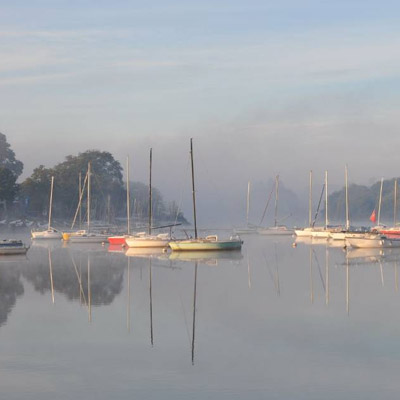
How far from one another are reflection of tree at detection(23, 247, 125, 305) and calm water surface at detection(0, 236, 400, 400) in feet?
0.57

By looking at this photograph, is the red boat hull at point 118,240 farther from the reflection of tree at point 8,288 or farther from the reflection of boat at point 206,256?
the reflection of tree at point 8,288

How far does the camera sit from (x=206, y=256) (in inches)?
3031

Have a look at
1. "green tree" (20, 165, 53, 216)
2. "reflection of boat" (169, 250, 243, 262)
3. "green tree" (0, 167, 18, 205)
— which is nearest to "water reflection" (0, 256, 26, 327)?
"reflection of boat" (169, 250, 243, 262)

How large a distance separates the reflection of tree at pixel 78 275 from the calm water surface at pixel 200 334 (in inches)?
6.9

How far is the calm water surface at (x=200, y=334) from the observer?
2397 cm

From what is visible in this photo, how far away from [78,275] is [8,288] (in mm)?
9169

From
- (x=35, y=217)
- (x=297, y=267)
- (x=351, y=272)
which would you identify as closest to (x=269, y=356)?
(x=351, y=272)

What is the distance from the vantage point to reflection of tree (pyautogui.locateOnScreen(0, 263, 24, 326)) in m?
40.7

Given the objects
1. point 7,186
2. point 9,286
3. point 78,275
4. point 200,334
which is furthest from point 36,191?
point 200,334

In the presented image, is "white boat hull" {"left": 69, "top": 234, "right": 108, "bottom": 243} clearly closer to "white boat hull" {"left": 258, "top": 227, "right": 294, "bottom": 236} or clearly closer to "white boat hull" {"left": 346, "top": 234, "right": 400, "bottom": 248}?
"white boat hull" {"left": 346, "top": 234, "right": 400, "bottom": 248}

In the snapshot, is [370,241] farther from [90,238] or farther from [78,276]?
[90,238]

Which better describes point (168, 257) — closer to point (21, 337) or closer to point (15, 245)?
point (15, 245)

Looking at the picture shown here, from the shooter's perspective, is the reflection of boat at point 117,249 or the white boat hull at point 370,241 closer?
the white boat hull at point 370,241

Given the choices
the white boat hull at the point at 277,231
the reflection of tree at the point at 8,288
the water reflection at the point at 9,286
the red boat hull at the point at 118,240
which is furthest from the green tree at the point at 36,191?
the reflection of tree at the point at 8,288
